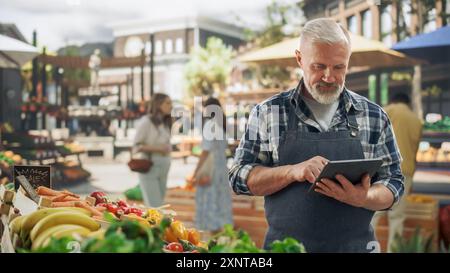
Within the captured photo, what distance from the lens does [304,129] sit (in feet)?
6.32

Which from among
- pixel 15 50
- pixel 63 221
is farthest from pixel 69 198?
pixel 15 50

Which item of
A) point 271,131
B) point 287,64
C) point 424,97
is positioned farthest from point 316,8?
point 424,97

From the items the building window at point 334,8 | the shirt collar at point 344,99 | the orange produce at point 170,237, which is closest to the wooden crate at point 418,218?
the building window at point 334,8

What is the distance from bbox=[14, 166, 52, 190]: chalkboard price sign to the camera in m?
1.98

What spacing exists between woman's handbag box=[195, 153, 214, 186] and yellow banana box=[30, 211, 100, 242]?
3.63 metres

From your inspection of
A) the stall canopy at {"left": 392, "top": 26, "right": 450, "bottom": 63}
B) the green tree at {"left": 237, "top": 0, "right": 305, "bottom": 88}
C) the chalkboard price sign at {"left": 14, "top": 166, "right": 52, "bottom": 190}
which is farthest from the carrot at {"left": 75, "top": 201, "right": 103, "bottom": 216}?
the stall canopy at {"left": 392, "top": 26, "right": 450, "bottom": 63}

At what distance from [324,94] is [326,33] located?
177 millimetres

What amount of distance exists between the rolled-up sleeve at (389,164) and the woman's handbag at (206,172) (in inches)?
133

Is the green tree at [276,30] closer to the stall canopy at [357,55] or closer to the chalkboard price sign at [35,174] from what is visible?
the stall canopy at [357,55]

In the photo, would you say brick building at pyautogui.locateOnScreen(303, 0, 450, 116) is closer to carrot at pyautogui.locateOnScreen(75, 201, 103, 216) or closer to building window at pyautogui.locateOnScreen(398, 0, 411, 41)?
building window at pyautogui.locateOnScreen(398, 0, 411, 41)

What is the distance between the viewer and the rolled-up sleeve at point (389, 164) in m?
1.90

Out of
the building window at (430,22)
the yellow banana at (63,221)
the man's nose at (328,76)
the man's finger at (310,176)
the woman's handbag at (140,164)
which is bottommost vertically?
the woman's handbag at (140,164)

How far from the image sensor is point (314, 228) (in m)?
1.87

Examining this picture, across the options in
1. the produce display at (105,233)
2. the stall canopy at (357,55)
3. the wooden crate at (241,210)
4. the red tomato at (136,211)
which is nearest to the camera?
the produce display at (105,233)
